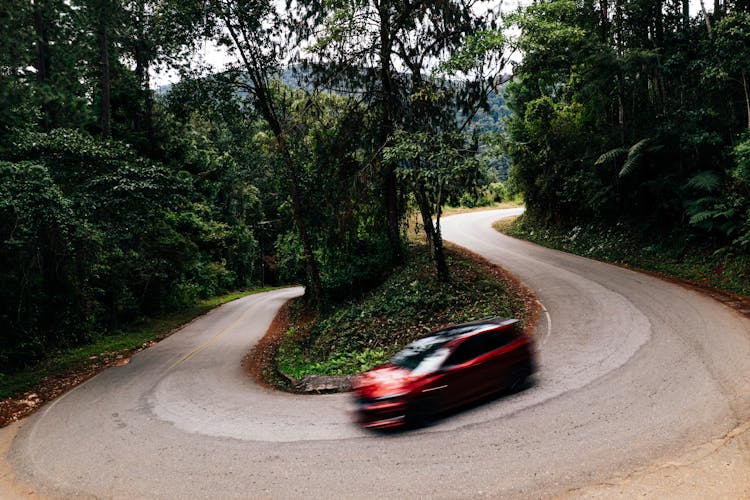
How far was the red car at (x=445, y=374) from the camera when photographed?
720cm

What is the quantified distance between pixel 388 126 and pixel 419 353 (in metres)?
9.43

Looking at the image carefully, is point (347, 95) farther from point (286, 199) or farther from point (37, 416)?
point (37, 416)

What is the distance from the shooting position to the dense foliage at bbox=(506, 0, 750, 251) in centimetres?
1484

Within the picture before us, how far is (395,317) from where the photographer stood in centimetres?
1391

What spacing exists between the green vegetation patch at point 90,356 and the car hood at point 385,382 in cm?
1147

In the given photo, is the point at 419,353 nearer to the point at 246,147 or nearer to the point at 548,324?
the point at 548,324

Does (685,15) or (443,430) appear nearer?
(443,430)

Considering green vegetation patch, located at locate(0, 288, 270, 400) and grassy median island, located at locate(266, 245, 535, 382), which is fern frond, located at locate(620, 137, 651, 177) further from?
green vegetation patch, located at locate(0, 288, 270, 400)

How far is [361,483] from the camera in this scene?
5.79 metres

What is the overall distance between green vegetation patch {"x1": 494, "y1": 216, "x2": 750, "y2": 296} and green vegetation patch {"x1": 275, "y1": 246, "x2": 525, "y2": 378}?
717cm

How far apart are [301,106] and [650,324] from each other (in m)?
13.8

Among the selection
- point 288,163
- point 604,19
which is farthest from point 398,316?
point 604,19

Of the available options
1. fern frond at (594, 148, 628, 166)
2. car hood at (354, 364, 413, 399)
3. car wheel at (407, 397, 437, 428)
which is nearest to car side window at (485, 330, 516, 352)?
car wheel at (407, 397, 437, 428)

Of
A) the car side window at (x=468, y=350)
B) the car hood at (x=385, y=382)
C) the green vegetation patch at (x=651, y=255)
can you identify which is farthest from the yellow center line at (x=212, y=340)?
the green vegetation patch at (x=651, y=255)
